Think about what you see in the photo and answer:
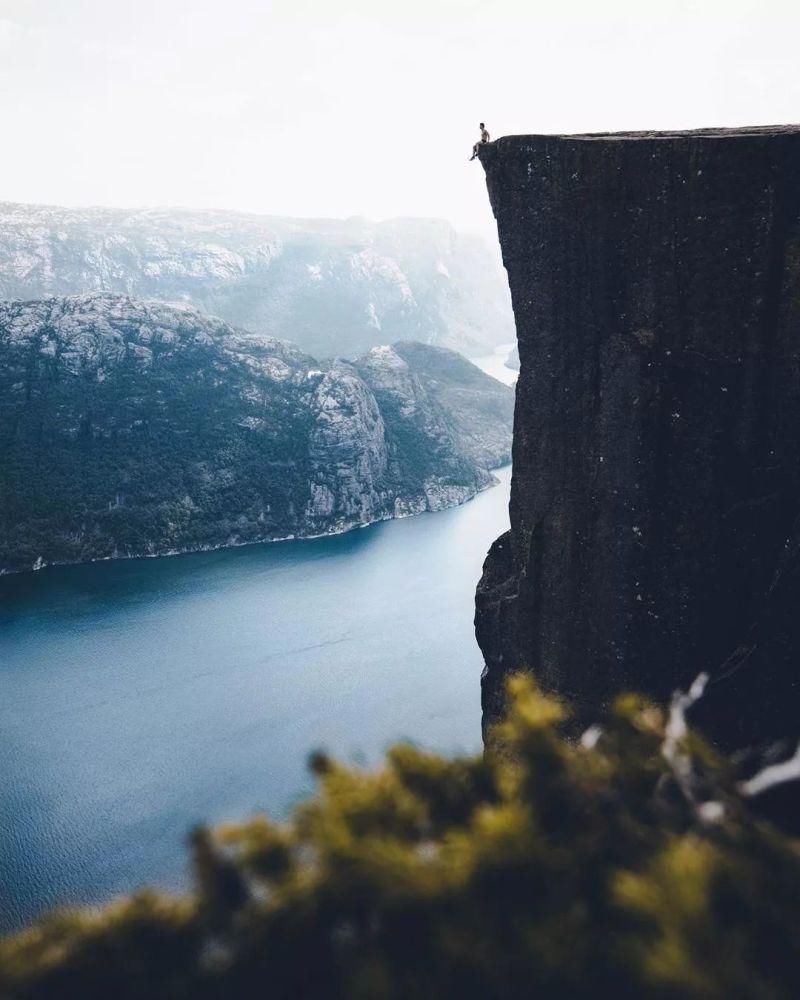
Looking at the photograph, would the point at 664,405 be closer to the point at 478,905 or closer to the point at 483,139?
the point at 483,139

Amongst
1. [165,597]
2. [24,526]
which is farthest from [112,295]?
[165,597]

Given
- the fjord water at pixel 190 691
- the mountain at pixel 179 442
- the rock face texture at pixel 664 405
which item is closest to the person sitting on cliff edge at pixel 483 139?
the rock face texture at pixel 664 405

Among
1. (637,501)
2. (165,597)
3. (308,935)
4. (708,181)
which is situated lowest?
(165,597)

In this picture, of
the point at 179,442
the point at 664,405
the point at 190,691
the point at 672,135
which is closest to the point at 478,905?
the point at 664,405

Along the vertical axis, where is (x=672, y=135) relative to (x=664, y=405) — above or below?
above

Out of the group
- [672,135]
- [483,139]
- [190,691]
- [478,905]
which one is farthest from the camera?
[190,691]

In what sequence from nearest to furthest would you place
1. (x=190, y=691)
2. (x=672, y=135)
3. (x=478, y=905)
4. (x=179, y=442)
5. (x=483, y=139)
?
1. (x=478, y=905)
2. (x=672, y=135)
3. (x=483, y=139)
4. (x=190, y=691)
5. (x=179, y=442)

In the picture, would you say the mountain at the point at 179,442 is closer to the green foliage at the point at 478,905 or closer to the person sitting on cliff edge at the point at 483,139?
the person sitting on cliff edge at the point at 483,139

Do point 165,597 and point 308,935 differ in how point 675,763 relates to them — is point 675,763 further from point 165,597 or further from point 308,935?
point 165,597
